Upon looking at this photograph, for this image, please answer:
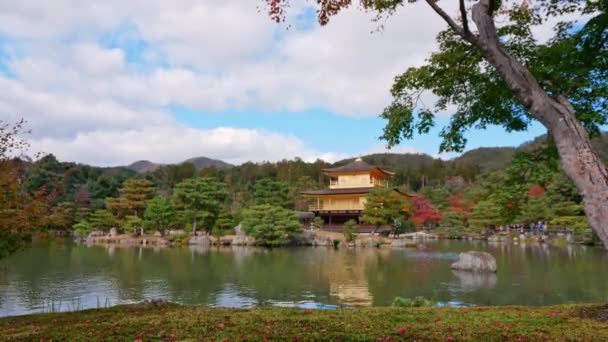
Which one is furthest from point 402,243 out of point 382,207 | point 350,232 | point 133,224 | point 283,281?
point 133,224

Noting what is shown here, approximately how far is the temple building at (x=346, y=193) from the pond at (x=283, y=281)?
13148mm

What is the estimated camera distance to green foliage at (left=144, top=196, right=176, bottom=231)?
84.5 feet

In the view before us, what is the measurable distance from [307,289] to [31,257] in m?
11.7

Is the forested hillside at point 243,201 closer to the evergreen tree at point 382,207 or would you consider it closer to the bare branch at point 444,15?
the bare branch at point 444,15

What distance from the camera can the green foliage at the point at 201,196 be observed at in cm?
2566

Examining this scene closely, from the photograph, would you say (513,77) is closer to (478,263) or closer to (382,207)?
(478,263)

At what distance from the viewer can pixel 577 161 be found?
2.94 metres

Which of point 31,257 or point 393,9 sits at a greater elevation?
point 393,9

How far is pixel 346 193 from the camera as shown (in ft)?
100.0

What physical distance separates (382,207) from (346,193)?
12.4 ft

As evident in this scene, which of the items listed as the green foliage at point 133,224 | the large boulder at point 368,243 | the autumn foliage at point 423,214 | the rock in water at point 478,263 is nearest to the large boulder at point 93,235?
the green foliage at point 133,224

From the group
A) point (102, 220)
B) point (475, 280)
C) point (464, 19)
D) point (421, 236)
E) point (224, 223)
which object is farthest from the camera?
point (421, 236)

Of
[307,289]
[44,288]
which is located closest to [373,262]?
[307,289]

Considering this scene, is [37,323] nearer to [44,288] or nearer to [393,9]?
[393,9]
